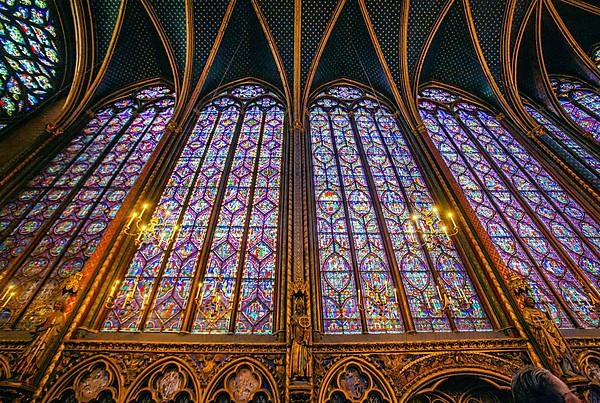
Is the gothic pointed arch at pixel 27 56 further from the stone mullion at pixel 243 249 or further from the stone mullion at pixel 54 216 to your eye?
the stone mullion at pixel 243 249

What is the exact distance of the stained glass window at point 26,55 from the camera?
9.75 meters

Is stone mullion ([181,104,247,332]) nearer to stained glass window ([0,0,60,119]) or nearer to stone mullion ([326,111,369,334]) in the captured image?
stone mullion ([326,111,369,334])

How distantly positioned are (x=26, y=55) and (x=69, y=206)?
20.4ft

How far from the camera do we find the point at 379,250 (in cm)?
720

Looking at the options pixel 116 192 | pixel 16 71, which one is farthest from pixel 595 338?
pixel 16 71

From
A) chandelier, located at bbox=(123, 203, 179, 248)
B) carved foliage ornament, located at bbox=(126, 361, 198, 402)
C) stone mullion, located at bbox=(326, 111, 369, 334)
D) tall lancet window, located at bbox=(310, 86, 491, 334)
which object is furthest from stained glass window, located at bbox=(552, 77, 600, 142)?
carved foliage ornament, located at bbox=(126, 361, 198, 402)

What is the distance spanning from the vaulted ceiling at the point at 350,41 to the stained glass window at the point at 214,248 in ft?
10.7

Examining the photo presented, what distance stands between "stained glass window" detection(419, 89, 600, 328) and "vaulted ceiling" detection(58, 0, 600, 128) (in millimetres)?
2032

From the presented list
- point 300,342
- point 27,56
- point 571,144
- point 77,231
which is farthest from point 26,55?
point 571,144

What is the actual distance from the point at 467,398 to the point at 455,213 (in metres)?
3.96

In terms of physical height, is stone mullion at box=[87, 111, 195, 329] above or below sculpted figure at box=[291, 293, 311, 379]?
above

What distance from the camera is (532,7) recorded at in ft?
39.9

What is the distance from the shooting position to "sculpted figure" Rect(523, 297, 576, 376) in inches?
189

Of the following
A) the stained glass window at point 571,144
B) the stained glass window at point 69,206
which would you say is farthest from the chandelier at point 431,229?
the stained glass window at point 69,206
